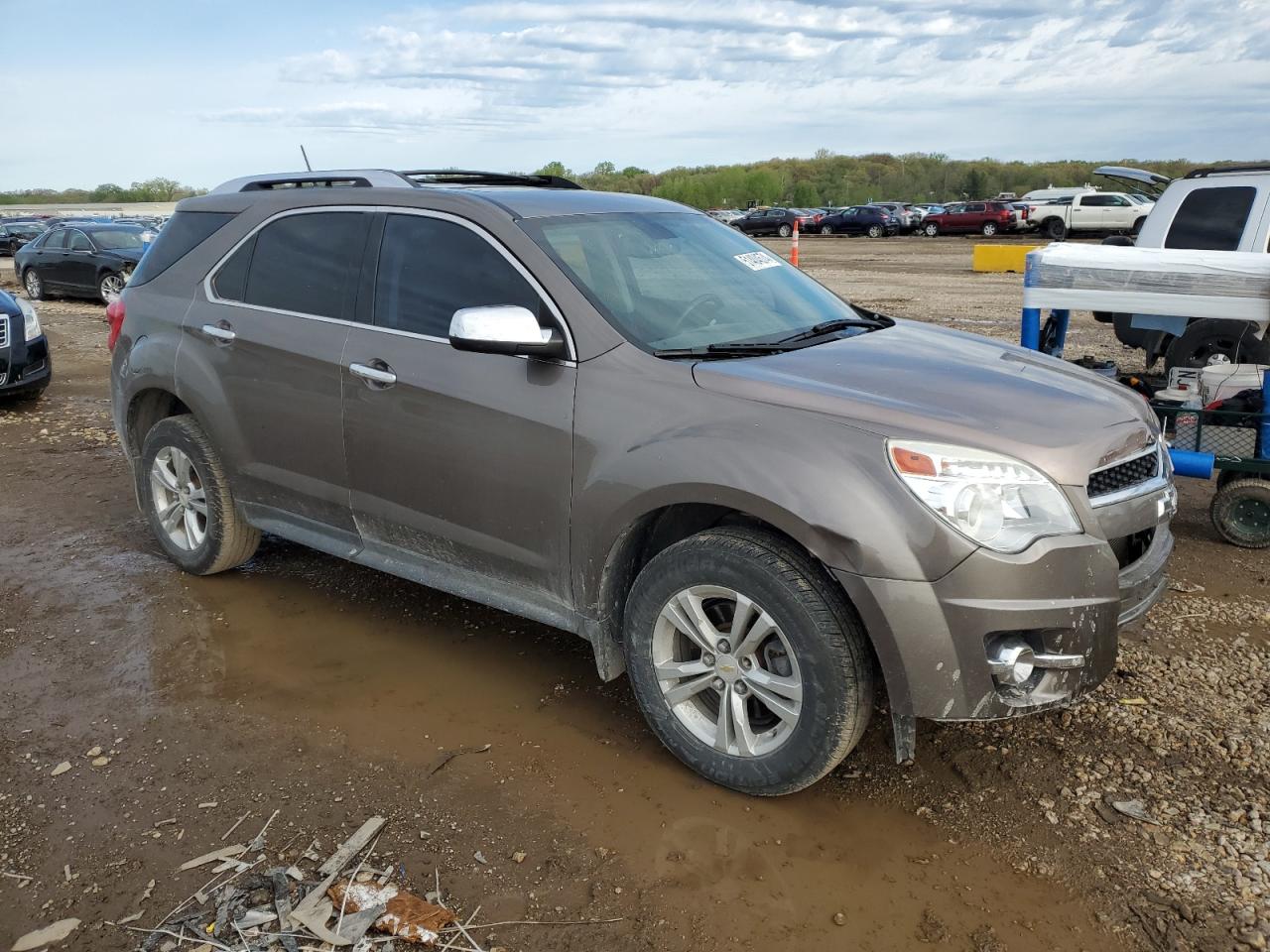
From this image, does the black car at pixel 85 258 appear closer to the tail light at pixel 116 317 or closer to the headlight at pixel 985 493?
the tail light at pixel 116 317

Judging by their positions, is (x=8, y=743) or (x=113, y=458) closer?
Answer: (x=8, y=743)

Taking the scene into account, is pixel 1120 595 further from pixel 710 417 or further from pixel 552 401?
pixel 552 401

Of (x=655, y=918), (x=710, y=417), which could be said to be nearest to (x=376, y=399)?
(x=710, y=417)

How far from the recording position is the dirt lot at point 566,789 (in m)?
2.83

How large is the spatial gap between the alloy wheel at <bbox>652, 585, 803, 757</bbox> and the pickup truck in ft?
120

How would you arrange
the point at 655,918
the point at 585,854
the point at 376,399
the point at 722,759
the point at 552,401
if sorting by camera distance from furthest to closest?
the point at 376,399, the point at 552,401, the point at 722,759, the point at 585,854, the point at 655,918

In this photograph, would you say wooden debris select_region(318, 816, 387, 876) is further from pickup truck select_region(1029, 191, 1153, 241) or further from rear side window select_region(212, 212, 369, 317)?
pickup truck select_region(1029, 191, 1153, 241)

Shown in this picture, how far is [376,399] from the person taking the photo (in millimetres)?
4059

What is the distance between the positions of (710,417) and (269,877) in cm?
183

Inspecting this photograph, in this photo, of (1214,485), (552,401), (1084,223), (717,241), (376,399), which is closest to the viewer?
(552,401)

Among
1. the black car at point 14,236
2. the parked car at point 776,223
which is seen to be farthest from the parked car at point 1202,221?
the black car at point 14,236

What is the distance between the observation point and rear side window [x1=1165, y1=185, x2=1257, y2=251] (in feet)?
30.2

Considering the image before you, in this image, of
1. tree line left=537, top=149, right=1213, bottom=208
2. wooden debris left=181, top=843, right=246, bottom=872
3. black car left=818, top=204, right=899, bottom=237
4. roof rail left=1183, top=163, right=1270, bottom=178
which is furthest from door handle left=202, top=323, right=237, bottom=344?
tree line left=537, top=149, right=1213, bottom=208

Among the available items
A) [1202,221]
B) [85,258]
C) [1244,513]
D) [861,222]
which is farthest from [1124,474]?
[861,222]
